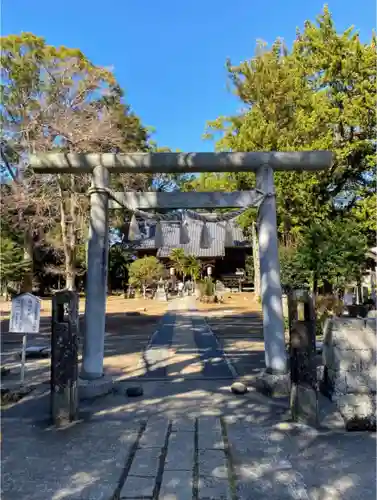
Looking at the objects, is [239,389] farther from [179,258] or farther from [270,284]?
[179,258]

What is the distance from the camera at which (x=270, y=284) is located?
5.15 m

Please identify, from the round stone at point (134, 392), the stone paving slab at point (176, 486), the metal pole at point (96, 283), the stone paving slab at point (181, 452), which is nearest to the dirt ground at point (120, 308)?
the metal pole at point (96, 283)

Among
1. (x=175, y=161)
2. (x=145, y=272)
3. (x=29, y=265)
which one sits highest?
(x=175, y=161)

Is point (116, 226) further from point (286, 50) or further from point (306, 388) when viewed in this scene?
point (306, 388)

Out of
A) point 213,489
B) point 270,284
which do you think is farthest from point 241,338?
point 213,489

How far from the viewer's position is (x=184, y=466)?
10.1 ft

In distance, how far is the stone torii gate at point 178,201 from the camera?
201 inches

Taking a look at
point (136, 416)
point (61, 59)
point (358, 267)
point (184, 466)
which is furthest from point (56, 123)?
point (184, 466)

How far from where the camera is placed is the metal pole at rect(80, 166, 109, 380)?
16.7ft

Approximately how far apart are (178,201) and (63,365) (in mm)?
2645

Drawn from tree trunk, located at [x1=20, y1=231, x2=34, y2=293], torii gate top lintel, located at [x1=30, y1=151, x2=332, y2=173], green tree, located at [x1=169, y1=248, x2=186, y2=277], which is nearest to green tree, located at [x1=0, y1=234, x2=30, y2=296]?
tree trunk, located at [x1=20, y1=231, x2=34, y2=293]

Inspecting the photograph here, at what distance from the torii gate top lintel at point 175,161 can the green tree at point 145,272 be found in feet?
65.5

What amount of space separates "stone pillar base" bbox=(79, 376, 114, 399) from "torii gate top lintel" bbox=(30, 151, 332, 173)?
290 centimetres

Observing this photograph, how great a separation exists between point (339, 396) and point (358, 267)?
6528 millimetres
